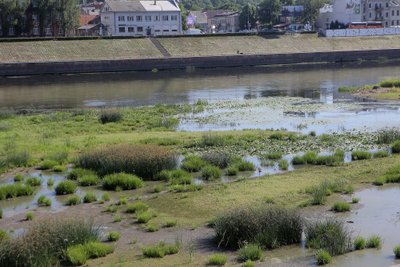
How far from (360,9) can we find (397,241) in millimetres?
126375

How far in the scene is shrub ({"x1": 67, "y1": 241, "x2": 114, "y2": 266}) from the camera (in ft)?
40.9

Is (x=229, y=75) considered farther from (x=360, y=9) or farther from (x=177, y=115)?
(x=360, y=9)

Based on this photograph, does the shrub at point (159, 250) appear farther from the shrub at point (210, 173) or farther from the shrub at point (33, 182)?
the shrub at point (33, 182)

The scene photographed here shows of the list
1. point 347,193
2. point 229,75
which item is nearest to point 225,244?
point 347,193

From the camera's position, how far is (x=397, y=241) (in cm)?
1341

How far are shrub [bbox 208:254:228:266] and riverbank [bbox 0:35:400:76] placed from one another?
215 ft

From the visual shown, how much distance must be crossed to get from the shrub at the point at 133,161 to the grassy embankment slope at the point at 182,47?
195ft

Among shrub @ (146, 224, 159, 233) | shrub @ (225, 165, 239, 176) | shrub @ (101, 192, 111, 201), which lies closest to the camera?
shrub @ (146, 224, 159, 233)

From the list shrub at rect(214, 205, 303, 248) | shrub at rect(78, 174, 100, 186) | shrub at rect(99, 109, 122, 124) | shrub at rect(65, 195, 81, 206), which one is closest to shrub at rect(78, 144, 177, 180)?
shrub at rect(78, 174, 100, 186)

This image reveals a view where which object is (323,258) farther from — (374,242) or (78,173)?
(78,173)

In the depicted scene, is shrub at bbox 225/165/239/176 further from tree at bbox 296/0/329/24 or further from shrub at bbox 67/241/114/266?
tree at bbox 296/0/329/24

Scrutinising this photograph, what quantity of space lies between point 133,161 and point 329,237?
8838mm

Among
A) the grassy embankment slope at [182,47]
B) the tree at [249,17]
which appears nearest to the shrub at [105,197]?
the grassy embankment slope at [182,47]

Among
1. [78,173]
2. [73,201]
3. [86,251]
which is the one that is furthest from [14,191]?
[86,251]
